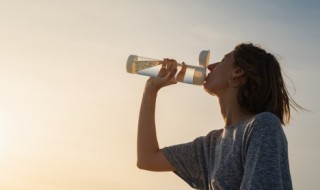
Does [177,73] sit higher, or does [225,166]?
[177,73]

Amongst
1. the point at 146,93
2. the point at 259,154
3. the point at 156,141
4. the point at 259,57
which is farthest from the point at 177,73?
the point at 259,154

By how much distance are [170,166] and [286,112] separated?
3.37ft

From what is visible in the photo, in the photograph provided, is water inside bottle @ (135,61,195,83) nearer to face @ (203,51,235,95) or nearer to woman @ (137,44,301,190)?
woman @ (137,44,301,190)

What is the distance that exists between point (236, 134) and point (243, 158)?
0.77ft

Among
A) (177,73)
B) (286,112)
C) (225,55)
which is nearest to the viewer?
(286,112)

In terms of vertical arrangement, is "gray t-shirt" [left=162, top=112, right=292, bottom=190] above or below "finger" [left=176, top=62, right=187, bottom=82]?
below

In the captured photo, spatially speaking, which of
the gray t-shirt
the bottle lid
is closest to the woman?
the gray t-shirt

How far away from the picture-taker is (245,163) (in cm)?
335

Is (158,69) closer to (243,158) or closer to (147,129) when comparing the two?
(147,129)

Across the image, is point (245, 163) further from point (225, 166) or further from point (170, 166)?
point (170, 166)

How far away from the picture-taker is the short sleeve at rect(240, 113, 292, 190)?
10.3 feet

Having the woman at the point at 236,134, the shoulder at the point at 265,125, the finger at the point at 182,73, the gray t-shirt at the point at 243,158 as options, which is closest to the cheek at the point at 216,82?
the woman at the point at 236,134

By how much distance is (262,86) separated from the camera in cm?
399

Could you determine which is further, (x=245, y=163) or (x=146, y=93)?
(x=146, y=93)
